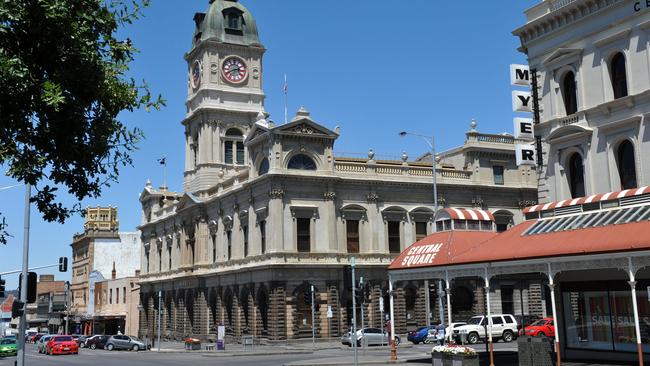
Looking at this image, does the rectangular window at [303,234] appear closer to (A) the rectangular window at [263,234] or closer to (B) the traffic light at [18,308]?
(A) the rectangular window at [263,234]

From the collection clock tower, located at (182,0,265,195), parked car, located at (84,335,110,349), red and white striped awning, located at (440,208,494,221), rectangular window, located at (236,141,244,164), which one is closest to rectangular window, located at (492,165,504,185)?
clock tower, located at (182,0,265,195)

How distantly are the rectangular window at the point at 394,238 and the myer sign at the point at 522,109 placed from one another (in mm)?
28895

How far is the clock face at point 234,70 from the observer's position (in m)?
77.1

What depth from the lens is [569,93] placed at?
31266 millimetres

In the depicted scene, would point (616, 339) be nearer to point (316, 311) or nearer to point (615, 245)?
point (615, 245)

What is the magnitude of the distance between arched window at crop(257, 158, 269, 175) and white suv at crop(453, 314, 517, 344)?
801 inches

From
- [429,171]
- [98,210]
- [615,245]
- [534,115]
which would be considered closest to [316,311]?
[429,171]

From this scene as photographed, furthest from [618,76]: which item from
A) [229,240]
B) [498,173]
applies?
[229,240]

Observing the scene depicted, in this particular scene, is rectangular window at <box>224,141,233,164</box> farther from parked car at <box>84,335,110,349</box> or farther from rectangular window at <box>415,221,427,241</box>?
rectangular window at <box>415,221,427,241</box>

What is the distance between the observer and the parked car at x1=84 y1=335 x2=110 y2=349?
2554 inches

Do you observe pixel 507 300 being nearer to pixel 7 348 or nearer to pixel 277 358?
pixel 277 358

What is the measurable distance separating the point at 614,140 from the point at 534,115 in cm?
432

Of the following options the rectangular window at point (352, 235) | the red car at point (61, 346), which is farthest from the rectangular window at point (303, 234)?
the red car at point (61, 346)

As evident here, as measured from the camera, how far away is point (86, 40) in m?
13.6
